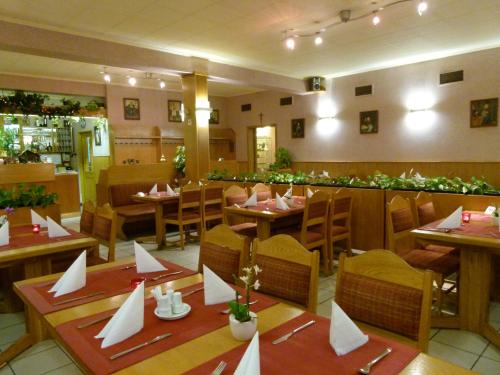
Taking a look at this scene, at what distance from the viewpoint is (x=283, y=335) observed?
141 centimetres

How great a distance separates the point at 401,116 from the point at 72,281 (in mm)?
7742

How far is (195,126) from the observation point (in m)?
7.00

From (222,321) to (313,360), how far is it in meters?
0.44

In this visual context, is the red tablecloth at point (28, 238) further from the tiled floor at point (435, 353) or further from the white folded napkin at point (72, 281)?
the white folded napkin at point (72, 281)

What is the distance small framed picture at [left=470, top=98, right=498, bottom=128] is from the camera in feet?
22.6

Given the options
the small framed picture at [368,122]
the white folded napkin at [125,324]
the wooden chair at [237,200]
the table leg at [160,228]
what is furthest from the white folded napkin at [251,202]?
the small framed picture at [368,122]

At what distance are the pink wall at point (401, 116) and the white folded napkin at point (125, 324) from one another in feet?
24.6

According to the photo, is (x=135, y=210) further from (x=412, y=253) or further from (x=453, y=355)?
(x=453, y=355)

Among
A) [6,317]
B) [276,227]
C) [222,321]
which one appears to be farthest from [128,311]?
[276,227]

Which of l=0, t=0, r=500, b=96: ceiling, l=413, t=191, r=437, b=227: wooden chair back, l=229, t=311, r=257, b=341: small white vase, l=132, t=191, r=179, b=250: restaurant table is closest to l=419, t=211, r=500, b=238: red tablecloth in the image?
l=413, t=191, r=437, b=227: wooden chair back

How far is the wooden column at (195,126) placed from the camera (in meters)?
6.95

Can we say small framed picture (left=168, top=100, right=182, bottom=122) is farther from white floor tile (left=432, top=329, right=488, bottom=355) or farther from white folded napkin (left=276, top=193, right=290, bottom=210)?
white floor tile (left=432, top=329, right=488, bottom=355)

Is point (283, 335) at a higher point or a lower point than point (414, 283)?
lower

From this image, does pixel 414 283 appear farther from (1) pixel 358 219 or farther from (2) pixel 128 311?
(1) pixel 358 219
